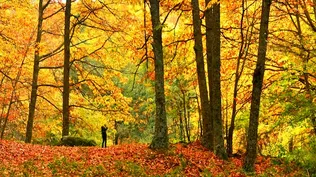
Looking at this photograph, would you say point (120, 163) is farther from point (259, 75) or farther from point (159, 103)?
point (259, 75)

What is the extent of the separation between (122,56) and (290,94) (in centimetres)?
1226

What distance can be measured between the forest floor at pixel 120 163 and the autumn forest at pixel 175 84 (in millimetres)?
Answer: 41

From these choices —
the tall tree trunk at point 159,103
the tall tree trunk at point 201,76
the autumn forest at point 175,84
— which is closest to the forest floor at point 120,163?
the autumn forest at point 175,84

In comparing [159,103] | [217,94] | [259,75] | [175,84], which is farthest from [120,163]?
[175,84]

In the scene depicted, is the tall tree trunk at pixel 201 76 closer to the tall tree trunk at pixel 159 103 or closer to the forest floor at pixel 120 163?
the forest floor at pixel 120 163

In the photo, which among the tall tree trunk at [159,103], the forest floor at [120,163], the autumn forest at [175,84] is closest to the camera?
the forest floor at [120,163]

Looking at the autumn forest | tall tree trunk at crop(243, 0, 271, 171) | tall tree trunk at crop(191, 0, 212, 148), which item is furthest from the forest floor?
tall tree trunk at crop(243, 0, 271, 171)

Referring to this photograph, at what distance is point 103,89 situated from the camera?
2358 centimetres

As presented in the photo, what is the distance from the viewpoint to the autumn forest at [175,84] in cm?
1276

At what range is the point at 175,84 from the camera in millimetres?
25734

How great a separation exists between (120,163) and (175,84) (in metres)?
13.6

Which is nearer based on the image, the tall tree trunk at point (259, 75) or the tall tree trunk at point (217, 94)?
the tall tree trunk at point (259, 75)

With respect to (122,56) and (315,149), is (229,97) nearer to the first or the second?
(122,56)

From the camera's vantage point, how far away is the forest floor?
11383 mm
